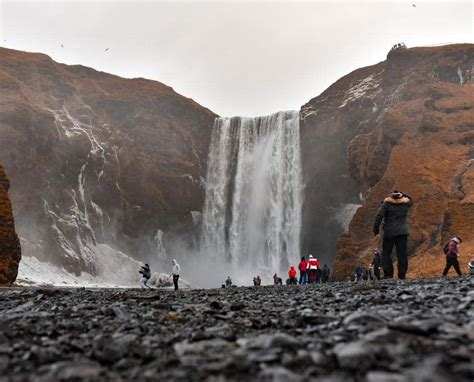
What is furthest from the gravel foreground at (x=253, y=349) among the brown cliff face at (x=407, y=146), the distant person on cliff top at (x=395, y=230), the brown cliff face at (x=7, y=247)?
the brown cliff face at (x=407, y=146)

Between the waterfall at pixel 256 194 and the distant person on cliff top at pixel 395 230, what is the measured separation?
139 feet

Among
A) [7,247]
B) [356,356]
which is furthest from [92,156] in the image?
[356,356]

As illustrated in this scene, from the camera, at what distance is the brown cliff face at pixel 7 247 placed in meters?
24.9

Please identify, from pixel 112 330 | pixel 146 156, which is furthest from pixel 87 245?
pixel 112 330

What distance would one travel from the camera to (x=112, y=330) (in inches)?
190

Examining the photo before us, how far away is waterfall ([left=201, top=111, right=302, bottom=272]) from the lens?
5734 centimetres

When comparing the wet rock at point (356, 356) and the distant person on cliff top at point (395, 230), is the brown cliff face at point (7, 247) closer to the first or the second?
the distant person on cliff top at point (395, 230)

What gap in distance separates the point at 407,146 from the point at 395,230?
3137 centimetres

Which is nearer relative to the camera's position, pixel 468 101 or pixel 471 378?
pixel 471 378

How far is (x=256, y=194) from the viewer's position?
61.4m

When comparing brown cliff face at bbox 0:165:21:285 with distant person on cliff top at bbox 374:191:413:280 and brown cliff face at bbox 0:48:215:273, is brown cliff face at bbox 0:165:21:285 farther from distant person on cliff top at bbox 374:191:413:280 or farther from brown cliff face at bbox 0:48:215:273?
brown cliff face at bbox 0:48:215:273

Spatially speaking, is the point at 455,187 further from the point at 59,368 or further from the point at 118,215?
the point at 118,215

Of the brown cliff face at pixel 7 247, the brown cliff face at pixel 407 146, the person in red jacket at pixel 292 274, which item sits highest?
the brown cliff face at pixel 407 146

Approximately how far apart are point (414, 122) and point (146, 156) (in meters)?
35.5
